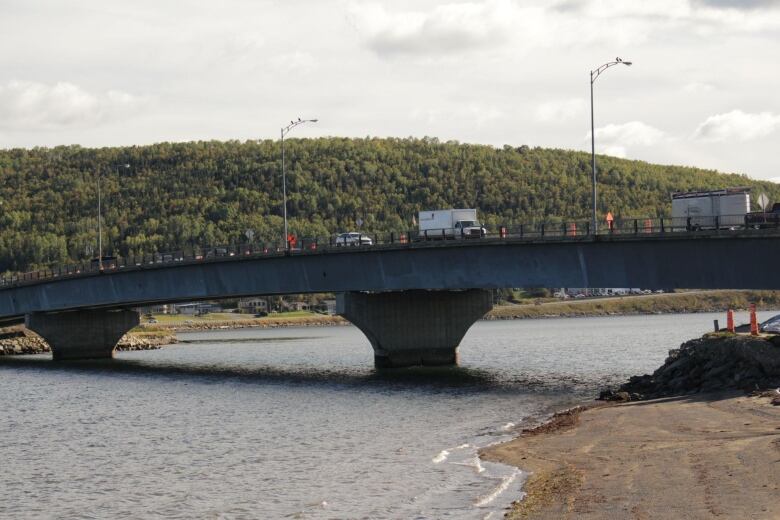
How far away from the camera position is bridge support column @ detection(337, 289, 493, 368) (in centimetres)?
7700

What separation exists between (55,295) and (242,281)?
23.4 metres

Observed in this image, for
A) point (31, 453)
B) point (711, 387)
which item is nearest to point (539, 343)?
point (711, 387)

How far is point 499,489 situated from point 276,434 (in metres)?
17.1

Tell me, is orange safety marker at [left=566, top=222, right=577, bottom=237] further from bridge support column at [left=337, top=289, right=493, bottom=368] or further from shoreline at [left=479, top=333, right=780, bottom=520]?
bridge support column at [left=337, top=289, right=493, bottom=368]

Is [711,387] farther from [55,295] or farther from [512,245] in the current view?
[55,295]

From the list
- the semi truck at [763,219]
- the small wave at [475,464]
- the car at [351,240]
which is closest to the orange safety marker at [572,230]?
the semi truck at [763,219]

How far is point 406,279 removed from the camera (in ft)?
240

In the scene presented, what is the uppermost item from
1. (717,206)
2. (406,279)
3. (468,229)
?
(717,206)

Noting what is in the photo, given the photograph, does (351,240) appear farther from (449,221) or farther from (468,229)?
(468,229)

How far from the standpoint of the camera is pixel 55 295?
99.6m

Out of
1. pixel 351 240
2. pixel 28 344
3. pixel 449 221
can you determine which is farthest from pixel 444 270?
pixel 28 344

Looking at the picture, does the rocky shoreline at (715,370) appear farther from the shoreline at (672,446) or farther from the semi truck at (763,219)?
the semi truck at (763,219)

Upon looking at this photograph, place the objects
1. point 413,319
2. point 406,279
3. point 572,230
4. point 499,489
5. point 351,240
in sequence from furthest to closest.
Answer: point 351,240 → point 413,319 → point 406,279 → point 572,230 → point 499,489

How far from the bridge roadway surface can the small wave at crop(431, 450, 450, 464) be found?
2129cm
